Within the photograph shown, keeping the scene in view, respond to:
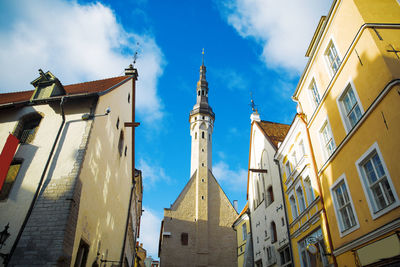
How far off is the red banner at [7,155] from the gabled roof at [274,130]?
13.6 metres

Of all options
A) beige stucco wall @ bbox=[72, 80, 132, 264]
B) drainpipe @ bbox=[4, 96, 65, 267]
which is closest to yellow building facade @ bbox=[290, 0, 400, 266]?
beige stucco wall @ bbox=[72, 80, 132, 264]

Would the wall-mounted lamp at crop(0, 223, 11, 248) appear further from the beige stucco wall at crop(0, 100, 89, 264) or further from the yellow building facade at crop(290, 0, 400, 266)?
the yellow building facade at crop(290, 0, 400, 266)

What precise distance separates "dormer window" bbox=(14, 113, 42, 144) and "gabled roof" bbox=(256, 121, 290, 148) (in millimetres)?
12910

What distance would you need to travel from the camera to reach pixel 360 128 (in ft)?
26.8

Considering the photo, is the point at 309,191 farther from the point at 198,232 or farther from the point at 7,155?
the point at 198,232

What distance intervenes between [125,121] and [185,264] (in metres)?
20.3

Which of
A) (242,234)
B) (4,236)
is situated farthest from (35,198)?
(242,234)

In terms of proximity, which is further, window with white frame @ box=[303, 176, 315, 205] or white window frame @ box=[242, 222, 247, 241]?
white window frame @ box=[242, 222, 247, 241]

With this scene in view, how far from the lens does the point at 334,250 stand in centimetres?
924

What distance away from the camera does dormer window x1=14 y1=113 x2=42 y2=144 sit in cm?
1066

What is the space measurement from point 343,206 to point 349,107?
10.6 feet

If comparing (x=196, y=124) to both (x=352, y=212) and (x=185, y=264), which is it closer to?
(x=185, y=264)

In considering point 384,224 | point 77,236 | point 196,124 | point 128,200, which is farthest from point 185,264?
point 384,224

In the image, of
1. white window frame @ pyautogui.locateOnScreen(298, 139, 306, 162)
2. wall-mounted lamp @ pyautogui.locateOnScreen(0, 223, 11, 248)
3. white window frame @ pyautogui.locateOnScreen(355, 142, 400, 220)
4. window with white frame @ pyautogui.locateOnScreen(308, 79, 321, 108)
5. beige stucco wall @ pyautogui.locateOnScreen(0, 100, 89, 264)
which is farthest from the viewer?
white window frame @ pyautogui.locateOnScreen(298, 139, 306, 162)
